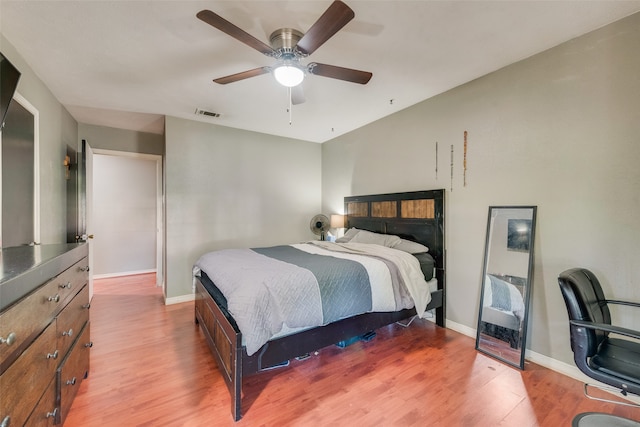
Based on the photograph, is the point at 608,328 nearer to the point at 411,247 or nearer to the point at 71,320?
the point at 411,247

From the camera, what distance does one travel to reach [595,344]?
1.51m

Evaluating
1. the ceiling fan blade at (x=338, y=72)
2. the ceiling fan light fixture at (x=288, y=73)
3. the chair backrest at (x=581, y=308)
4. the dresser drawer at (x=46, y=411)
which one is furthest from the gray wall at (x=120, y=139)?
the chair backrest at (x=581, y=308)

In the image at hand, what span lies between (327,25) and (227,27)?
22.9 inches

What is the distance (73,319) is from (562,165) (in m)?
3.81

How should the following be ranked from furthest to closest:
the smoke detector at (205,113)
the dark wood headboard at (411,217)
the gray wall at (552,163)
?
the smoke detector at (205,113), the dark wood headboard at (411,217), the gray wall at (552,163)

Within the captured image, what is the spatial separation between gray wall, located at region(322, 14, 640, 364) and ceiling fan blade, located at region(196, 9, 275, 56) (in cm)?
222

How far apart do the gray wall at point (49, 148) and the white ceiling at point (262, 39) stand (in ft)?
0.40

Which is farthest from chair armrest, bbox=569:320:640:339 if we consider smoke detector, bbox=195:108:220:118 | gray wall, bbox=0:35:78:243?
gray wall, bbox=0:35:78:243

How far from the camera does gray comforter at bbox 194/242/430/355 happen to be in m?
1.74

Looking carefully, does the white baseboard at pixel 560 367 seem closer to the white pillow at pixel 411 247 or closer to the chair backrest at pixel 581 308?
the chair backrest at pixel 581 308

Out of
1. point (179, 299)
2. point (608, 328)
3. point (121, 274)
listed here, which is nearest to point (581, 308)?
point (608, 328)

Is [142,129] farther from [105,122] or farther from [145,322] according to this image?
[145,322]

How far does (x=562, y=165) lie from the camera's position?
2154 mm

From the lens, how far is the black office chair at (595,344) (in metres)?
1.36
